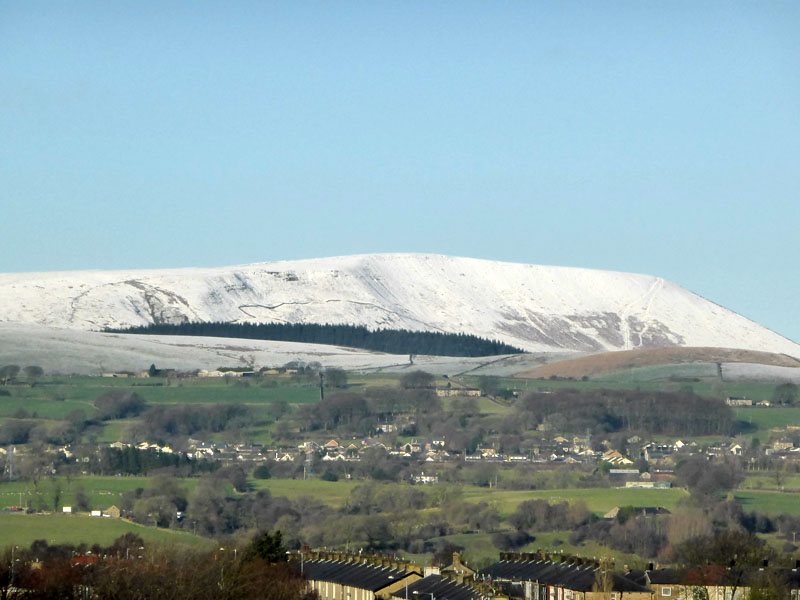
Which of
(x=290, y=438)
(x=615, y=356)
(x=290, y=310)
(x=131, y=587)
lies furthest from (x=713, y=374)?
(x=131, y=587)

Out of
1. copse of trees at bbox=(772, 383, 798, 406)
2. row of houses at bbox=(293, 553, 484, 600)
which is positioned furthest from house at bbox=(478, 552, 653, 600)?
copse of trees at bbox=(772, 383, 798, 406)

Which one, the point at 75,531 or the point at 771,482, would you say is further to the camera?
the point at 771,482

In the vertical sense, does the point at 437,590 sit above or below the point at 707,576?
below

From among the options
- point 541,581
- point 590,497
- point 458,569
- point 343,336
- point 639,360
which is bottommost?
point 458,569

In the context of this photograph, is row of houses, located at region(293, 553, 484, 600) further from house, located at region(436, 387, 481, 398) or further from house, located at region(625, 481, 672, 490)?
house, located at region(436, 387, 481, 398)

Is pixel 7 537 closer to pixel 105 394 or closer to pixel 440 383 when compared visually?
pixel 105 394

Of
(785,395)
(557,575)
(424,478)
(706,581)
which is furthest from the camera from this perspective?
(785,395)

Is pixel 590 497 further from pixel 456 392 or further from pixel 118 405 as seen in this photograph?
pixel 456 392

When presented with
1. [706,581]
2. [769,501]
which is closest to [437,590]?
[706,581]
